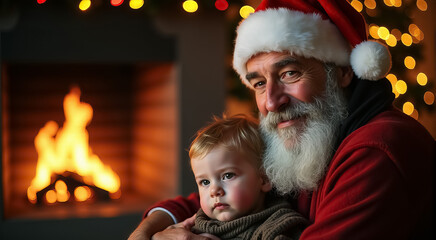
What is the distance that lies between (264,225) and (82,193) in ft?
8.41

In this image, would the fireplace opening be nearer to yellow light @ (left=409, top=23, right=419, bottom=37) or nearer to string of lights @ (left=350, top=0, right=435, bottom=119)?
string of lights @ (left=350, top=0, right=435, bottom=119)

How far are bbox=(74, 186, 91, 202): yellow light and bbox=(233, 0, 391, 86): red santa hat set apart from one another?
2416mm

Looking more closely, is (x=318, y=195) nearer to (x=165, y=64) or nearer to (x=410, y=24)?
(x=165, y=64)

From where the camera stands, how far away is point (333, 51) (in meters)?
1.64

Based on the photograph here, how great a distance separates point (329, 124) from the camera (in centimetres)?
158

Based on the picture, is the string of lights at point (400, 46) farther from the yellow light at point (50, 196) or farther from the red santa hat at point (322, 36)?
the red santa hat at point (322, 36)

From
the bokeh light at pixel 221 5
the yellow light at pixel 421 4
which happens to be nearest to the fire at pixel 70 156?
the bokeh light at pixel 221 5

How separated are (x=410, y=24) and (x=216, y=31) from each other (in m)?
1.49

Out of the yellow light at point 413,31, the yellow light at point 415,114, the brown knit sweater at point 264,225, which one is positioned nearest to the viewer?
the brown knit sweater at point 264,225

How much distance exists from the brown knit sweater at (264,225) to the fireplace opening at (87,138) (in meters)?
1.91

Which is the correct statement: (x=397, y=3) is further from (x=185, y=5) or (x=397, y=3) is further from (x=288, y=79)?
(x=288, y=79)

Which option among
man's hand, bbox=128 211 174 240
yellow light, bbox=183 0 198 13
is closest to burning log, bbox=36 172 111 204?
yellow light, bbox=183 0 198 13

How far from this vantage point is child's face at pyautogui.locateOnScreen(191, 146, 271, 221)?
1590mm

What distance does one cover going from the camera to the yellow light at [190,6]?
341cm
